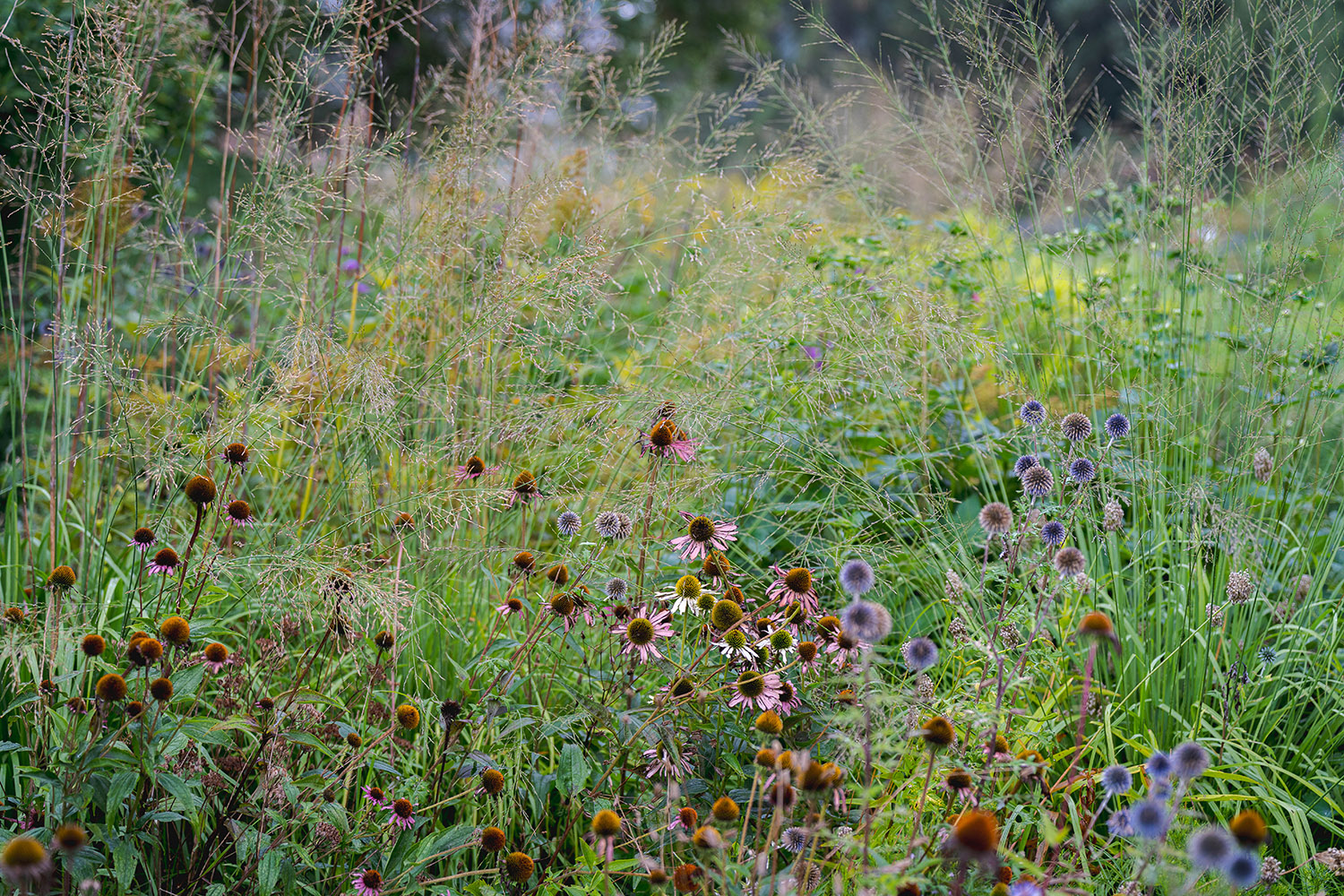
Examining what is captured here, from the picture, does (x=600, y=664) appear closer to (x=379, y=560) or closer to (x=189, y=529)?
(x=379, y=560)

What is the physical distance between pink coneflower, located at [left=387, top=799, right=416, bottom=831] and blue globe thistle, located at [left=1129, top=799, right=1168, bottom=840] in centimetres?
98

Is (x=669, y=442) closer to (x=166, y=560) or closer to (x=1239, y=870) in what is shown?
(x=166, y=560)

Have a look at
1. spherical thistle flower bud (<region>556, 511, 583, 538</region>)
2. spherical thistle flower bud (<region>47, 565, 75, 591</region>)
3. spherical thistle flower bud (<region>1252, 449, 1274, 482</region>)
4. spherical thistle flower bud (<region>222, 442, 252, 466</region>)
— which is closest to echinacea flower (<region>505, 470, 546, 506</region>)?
spherical thistle flower bud (<region>556, 511, 583, 538</region>)

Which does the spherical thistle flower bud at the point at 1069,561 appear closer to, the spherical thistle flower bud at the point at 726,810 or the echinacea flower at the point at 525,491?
the spherical thistle flower bud at the point at 726,810

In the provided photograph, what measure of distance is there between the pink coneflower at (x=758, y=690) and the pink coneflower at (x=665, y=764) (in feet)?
0.41

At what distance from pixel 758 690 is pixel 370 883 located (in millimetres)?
627

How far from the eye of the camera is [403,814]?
143cm

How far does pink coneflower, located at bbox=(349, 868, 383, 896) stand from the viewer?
4.52ft

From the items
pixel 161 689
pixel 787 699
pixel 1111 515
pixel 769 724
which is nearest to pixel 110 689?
pixel 161 689

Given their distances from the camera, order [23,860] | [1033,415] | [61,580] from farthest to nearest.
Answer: [1033,415] → [61,580] → [23,860]

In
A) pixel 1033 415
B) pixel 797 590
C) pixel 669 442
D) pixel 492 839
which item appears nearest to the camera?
pixel 492 839

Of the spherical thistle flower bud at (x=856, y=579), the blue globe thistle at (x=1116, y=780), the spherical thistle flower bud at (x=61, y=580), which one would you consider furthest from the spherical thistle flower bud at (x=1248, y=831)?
the spherical thistle flower bud at (x=61, y=580)

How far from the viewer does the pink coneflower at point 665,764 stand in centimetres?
149

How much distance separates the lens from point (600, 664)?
6.73 feet
